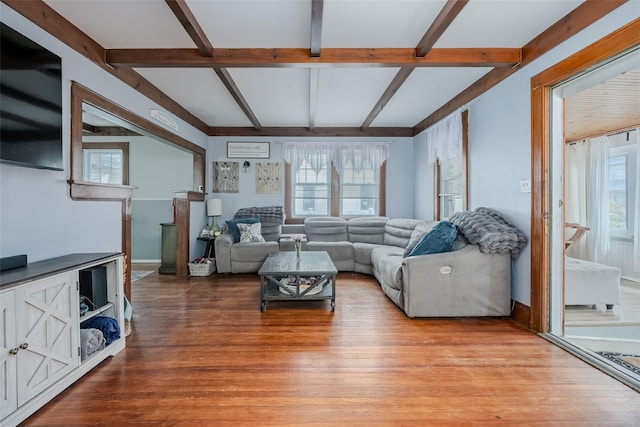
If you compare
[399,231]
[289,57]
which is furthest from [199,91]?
[399,231]

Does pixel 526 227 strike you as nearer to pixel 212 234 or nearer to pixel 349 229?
pixel 349 229

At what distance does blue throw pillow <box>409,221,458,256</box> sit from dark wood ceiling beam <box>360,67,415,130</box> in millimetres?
1625

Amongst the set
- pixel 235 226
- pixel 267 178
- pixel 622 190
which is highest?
pixel 267 178

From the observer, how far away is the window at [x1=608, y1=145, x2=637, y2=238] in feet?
14.2

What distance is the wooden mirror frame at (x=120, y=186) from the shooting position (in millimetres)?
2318

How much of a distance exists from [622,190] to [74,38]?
7012mm

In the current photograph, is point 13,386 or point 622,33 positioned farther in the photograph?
point 622,33

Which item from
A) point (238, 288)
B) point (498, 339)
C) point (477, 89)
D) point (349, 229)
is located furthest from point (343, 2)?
point (349, 229)

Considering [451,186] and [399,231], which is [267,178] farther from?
[451,186]

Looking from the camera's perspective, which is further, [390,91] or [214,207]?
[214,207]

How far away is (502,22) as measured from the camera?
7.52 ft

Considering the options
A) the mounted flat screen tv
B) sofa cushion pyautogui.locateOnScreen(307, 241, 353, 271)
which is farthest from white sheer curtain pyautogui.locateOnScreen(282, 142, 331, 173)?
the mounted flat screen tv

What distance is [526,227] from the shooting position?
272 centimetres

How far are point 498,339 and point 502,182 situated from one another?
1.56m
